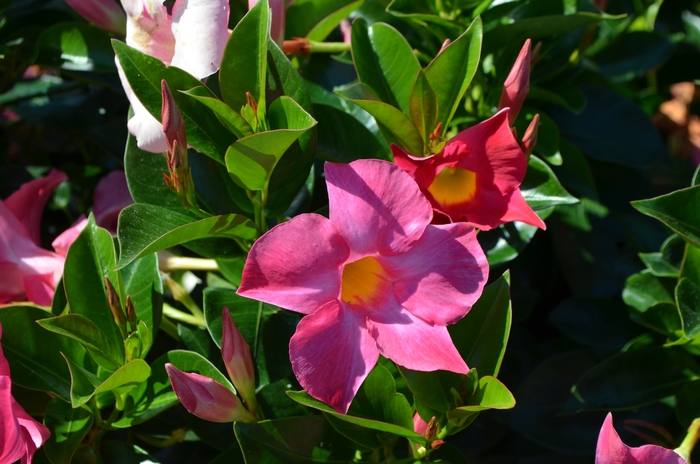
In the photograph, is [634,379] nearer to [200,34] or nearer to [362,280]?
[362,280]

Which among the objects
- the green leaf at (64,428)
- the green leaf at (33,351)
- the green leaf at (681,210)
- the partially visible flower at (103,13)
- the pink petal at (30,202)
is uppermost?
the partially visible flower at (103,13)

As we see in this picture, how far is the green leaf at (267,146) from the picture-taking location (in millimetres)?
695

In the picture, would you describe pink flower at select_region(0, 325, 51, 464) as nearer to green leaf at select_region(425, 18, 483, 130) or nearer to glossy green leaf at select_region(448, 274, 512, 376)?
glossy green leaf at select_region(448, 274, 512, 376)

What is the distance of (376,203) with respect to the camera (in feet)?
2.29

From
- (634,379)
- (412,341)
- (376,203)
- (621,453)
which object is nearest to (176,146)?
(376,203)

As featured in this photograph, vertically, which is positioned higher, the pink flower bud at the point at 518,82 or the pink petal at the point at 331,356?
the pink flower bud at the point at 518,82

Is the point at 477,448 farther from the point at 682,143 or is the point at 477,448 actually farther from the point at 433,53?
the point at 682,143

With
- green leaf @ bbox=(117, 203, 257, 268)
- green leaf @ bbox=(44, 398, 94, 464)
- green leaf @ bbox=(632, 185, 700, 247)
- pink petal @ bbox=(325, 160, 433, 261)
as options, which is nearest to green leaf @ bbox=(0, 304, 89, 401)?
green leaf @ bbox=(44, 398, 94, 464)

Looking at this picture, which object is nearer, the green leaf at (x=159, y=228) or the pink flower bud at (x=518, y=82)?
the green leaf at (x=159, y=228)

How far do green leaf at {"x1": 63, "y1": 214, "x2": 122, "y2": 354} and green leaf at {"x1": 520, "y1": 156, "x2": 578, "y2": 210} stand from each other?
0.56 m

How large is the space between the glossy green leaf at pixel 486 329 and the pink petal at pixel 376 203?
0.50 ft

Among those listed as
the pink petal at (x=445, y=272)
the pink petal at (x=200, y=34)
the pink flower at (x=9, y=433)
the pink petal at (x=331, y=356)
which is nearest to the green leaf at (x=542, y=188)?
the pink petal at (x=445, y=272)

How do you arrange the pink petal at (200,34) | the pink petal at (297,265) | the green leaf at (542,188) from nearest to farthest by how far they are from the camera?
the pink petal at (297,265), the pink petal at (200,34), the green leaf at (542,188)

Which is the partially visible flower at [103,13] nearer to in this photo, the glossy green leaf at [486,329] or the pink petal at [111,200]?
the pink petal at [111,200]
